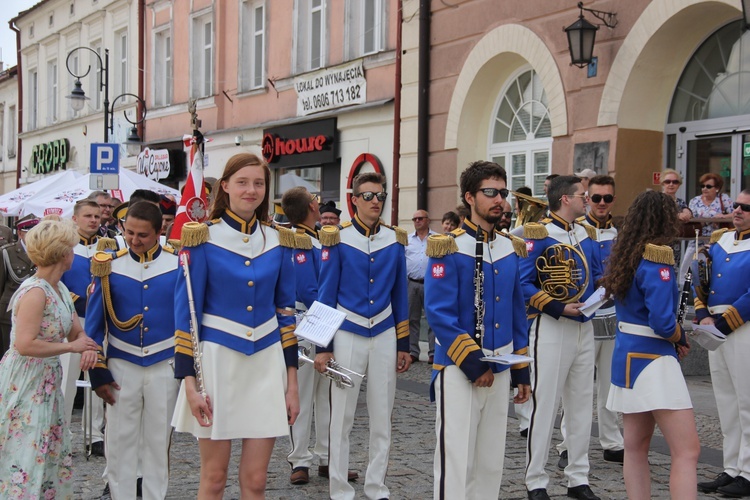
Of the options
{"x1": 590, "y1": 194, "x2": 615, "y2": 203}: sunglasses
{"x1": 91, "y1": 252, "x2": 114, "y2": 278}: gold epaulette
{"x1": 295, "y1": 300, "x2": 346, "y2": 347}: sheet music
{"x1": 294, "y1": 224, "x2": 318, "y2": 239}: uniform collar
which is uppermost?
{"x1": 590, "y1": 194, "x2": 615, "y2": 203}: sunglasses

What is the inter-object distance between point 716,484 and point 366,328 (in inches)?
Answer: 104

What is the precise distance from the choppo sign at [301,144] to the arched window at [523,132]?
4048mm

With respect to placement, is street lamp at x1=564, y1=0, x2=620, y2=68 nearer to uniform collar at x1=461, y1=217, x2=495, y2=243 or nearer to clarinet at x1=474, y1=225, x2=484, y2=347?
uniform collar at x1=461, y1=217, x2=495, y2=243

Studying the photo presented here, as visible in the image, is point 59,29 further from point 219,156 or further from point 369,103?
point 369,103

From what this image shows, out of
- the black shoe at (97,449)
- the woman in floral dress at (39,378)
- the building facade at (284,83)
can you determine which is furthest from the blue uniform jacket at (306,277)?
the building facade at (284,83)

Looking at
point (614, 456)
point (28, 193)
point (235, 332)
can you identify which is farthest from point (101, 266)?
point (28, 193)

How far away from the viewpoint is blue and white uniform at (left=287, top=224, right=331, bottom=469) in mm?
7352

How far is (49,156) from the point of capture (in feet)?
113

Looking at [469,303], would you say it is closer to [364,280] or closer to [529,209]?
[364,280]

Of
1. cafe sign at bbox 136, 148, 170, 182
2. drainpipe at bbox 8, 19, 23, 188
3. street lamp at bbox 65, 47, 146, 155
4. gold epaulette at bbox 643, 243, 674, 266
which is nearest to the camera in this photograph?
gold epaulette at bbox 643, 243, 674, 266

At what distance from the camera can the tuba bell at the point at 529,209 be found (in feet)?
25.5

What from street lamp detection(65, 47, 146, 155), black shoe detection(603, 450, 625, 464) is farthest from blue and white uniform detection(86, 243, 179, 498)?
street lamp detection(65, 47, 146, 155)

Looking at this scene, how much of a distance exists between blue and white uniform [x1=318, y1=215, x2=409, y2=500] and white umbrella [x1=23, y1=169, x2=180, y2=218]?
32.1ft

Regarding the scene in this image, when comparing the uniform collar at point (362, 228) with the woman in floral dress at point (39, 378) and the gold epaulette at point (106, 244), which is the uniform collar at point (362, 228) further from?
the woman in floral dress at point (39, 378)
